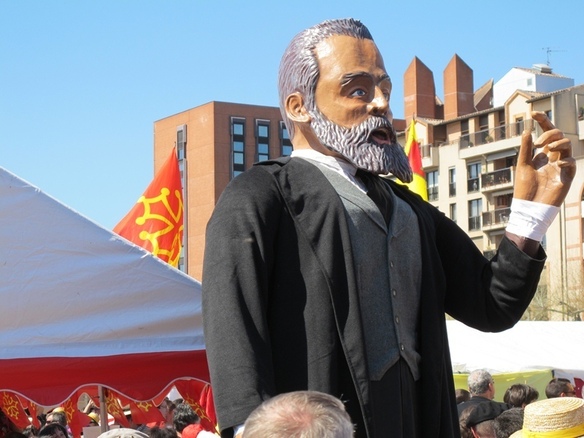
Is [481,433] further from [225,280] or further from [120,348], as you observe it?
[225,280]

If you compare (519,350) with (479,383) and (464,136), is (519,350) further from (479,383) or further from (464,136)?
(464,136)

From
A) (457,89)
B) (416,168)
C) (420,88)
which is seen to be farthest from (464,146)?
(416,168)

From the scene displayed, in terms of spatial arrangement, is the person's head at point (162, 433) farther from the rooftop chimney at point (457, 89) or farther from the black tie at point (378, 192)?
the rooftop chimney at point (457, 89)

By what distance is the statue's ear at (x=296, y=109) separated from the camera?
9.24 ft

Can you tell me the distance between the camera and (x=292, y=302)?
2480mm

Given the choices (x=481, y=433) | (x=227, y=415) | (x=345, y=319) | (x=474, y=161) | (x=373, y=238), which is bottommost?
(x=481, y=433)

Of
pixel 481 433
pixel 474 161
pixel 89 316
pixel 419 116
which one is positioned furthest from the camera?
pixel 419 116

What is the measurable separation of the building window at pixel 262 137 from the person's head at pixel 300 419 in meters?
78.0

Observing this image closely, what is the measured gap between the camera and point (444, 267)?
2.87 m

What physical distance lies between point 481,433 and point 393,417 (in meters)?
Result: 3.97

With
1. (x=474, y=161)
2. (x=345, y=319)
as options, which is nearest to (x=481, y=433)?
(x=345, y=319)

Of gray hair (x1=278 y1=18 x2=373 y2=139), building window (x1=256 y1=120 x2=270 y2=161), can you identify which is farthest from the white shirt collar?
building window (x1=256 y1=120 x2=270 y2=161)

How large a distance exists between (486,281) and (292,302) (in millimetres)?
592

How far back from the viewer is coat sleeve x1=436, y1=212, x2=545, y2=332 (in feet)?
8.89
